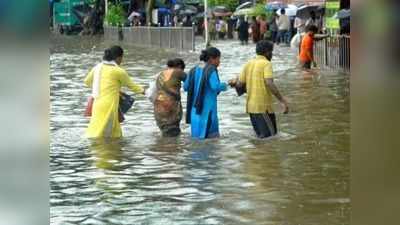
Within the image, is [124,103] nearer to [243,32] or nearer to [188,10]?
[243,32]

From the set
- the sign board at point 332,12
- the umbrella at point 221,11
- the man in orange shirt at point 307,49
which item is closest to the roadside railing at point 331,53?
the sign board at point 332,12

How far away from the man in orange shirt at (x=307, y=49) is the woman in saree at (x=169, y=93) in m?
10.6

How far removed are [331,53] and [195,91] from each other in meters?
13.0

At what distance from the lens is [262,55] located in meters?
10.1

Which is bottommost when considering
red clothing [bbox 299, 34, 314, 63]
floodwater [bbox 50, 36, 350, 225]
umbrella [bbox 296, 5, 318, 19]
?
floodwater [bbox 50, 36, 350, 225]

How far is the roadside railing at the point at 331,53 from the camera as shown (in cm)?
2092

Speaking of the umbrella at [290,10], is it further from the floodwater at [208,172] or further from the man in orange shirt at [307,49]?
the floodwater at [208,172]

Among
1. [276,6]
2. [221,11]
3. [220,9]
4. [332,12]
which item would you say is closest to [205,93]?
[332,12]

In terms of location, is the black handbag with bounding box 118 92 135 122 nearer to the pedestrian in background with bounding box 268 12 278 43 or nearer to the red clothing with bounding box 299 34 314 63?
the red clothing with bounding box 299 34 314 63

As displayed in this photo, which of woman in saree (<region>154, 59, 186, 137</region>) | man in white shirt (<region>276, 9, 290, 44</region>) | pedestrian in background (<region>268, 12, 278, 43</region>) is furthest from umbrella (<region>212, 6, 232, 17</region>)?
woman in saree (<region>154, 59, 186, 137</region>)

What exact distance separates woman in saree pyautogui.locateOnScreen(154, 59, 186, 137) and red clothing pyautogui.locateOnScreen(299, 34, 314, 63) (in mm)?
10626

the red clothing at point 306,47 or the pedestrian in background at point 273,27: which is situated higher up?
the pedestrian in background at point 273,27

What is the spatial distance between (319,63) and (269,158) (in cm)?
1501

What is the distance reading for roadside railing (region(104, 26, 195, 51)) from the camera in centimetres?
3388
